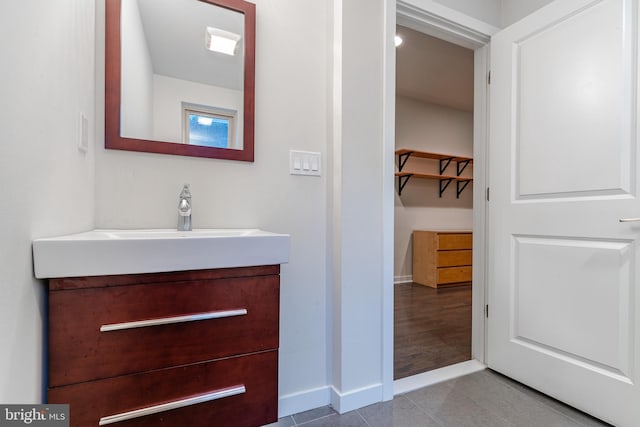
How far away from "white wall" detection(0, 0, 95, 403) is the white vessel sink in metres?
0.05

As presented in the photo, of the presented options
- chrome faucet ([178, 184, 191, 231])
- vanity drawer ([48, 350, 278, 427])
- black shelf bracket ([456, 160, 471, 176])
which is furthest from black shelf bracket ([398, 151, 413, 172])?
vanity drawer ([48, 350, 278, 427])

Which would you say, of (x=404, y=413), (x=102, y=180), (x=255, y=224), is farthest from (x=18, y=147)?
(x=404, y=413)

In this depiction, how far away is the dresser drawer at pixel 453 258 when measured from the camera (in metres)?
3.74

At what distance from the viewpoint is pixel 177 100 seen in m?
1.27

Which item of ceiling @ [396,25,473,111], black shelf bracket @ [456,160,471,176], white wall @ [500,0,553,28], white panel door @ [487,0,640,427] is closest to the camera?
white panel door @ [487,0,640,427]

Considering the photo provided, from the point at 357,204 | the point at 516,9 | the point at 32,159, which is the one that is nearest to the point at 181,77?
the point at 32,159

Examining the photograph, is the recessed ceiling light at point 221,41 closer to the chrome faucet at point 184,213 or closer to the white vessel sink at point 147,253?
the chrome faucet at point 184,213

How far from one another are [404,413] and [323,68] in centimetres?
169

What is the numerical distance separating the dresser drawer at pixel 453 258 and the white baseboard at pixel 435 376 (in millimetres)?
1997

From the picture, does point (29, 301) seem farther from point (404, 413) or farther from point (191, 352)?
point (404, 413)

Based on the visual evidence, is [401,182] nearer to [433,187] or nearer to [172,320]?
[433,187]

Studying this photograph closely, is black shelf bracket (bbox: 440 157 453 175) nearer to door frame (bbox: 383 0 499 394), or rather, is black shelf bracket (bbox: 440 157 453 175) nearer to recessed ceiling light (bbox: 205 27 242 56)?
door frame (bbox: 383 0 499 394)

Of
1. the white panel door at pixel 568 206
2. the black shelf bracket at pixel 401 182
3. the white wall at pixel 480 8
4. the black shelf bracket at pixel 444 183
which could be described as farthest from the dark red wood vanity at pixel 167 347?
the black shelf bracket at pixel 444 183
